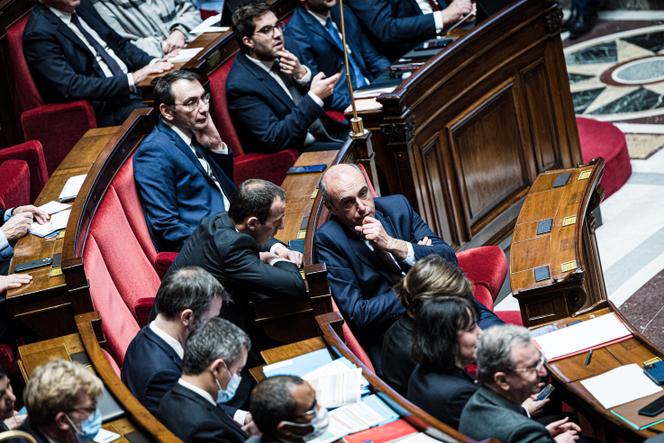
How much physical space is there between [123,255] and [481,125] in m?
1.82

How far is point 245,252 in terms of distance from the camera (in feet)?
9.66

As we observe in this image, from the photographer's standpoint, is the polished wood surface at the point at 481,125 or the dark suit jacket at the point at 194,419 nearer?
the dark suit jacket at the point at 194,419

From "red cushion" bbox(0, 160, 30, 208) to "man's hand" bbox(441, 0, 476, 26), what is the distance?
2137mm

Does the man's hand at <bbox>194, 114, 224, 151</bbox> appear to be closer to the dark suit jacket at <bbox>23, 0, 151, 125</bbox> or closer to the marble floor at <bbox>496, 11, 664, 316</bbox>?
the dark suit jacket at <bbox>23, 0, 151, 125</bbox>

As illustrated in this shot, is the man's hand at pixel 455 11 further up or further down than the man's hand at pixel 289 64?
further down

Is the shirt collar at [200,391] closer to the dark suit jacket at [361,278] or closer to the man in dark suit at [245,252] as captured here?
the man in dark suit at [245,252]

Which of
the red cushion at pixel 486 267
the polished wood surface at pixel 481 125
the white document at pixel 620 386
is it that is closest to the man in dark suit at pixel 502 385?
the white document at pixel 620 386

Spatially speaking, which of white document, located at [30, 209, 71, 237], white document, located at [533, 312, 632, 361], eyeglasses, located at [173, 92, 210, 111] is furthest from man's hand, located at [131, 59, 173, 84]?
white document, located at [533, 312, 632, 361]

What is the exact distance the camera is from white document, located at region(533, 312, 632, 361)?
285 centimetres

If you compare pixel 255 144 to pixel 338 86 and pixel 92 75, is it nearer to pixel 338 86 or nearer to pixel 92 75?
pixel 338 86

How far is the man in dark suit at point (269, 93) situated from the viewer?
4145 millimetres

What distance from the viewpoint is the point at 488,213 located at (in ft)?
14.9

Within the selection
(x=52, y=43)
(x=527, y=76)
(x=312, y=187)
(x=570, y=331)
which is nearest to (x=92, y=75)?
(x=52, y=43)

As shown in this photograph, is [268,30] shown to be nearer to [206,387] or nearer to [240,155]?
[240,155]
